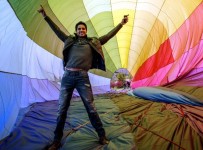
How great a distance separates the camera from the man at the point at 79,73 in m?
2.26

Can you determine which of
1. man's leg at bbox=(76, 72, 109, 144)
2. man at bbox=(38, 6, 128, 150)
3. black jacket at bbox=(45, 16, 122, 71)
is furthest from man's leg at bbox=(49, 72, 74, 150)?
black jacket at bbox=(45, 16, 122, 71)

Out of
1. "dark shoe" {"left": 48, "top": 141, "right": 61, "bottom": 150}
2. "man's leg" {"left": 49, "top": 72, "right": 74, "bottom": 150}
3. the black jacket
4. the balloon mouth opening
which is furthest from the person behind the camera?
the balloon mouth opening

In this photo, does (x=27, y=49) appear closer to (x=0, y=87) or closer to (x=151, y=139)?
(x=0, y=87)

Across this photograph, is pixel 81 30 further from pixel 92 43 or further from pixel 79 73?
pixel 79 73

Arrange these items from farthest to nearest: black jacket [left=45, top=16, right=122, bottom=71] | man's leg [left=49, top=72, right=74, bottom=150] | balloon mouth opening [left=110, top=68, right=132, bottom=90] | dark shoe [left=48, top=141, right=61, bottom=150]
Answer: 1. balloon mouth opening [left=110, top=68, right=132, bottom=90]
2. black jacket [left=45, top=16, right=122, bottom=71]
3. man's leg [left=49, top=72, right=74, bottom=150]
4. dark shoe [left=48, top=141, right=61, bottom=150]

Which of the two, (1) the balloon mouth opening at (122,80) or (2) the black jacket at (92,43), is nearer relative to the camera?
(2) the black jacket at (92,43)

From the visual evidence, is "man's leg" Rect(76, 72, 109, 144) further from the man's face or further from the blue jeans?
the man's face

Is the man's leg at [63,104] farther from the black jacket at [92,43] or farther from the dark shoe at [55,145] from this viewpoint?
the black jacket at [92,43]

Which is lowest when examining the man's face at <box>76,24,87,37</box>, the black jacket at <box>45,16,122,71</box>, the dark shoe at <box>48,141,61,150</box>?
the dark shoe at <box>48,141,61,150</box>

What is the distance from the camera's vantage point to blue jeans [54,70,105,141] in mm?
2262

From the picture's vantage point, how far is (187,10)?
4.75m

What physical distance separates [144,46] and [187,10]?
2.87m

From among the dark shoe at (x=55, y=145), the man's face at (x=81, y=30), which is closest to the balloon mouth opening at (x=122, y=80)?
the man's face at (x=81, y=30)

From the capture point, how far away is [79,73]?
7.59 ft
